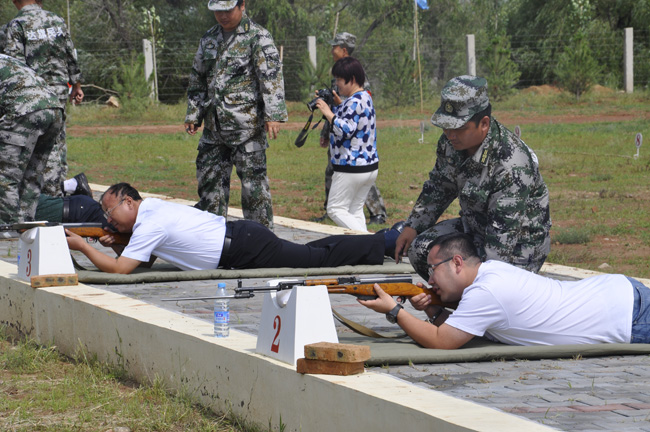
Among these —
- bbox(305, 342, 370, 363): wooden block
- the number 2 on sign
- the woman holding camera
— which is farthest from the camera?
the woman holding camera

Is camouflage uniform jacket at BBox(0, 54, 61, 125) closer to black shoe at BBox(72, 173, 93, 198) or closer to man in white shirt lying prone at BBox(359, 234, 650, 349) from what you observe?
black shoe at BBox(72, 173, 93, 198)

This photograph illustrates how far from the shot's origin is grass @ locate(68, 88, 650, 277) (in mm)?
10945

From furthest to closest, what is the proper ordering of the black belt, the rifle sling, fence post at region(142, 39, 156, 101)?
fence post at region(142, 39, 156, 101), the black belt, the rifle sling

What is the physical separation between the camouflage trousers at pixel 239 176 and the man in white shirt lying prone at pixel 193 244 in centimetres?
136

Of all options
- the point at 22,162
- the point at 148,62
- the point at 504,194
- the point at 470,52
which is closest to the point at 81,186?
the point at 22,162

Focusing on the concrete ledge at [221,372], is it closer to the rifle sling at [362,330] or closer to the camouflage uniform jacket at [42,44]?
the rifle sling at [362,330]

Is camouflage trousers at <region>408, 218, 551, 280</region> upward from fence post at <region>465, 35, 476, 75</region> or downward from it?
downward

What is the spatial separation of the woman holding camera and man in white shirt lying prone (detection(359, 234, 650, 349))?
15.9ft

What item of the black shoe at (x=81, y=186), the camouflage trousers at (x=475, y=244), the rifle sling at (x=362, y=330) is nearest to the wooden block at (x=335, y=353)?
the rifle sling at (x=362, y=330)

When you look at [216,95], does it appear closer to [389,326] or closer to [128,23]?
[389,326]

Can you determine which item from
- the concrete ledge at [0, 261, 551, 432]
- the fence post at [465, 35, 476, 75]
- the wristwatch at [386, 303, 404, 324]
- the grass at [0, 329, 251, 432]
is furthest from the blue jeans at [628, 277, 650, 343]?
the fence post at [465, 35, 476, 75]

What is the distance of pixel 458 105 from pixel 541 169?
11547mm

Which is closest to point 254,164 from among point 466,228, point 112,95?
point 466,228

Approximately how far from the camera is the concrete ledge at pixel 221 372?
148 inches
